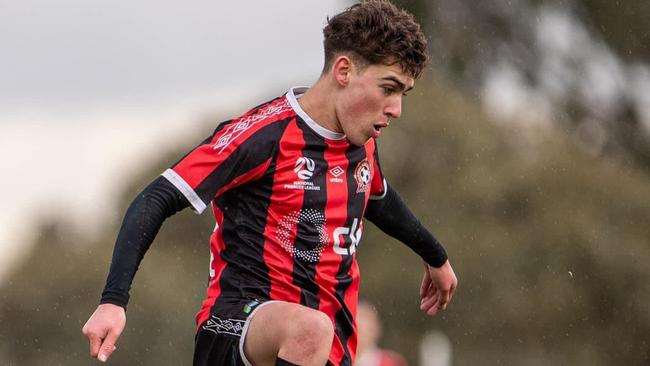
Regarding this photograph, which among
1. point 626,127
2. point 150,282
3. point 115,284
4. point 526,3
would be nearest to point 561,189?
point 626,127

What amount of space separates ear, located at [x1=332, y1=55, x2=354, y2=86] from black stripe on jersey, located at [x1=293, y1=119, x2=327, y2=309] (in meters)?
0.24

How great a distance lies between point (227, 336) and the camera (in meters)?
6.08

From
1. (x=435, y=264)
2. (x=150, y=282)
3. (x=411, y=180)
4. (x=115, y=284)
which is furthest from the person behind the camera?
(x=150, y=282)

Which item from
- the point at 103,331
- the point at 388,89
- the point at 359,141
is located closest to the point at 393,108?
the point at 388,89

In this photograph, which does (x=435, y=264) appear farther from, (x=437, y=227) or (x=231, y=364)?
(x=437, y=227)

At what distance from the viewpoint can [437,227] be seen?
83.5ft

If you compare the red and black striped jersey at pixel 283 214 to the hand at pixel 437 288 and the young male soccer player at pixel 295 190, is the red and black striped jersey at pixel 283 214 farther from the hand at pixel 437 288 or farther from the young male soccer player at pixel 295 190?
the hand at pixel 437 288

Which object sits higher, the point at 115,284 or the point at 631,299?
the point at 115,284

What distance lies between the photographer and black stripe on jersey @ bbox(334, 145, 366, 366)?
20.6ft

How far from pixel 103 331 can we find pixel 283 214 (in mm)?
1082

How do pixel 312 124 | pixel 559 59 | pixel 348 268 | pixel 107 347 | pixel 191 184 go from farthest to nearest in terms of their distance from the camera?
pixel 559 59, pixel 348 268, pixel 312 124, pixel 191 184, pixel 107 347

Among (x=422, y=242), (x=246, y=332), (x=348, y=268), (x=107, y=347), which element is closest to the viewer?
(x=107, y=347)

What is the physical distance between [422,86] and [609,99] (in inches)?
139

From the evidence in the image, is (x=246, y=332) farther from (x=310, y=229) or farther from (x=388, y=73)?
(x=388, y=73)
